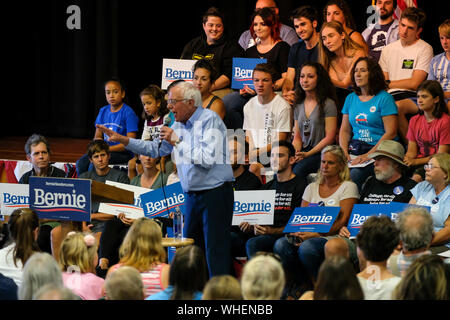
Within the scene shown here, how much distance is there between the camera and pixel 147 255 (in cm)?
422

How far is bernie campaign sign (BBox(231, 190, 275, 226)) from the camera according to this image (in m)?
5.67

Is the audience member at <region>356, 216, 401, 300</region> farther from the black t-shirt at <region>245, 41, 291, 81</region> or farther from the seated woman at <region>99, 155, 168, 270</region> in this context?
the black t-shirt at <region>245, 41, 291, 81</region>

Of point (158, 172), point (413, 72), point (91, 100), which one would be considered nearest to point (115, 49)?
point (91, 100)

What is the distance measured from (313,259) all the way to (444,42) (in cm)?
231

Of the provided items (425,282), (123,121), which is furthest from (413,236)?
(123,121)

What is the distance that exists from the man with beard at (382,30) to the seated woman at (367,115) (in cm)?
79

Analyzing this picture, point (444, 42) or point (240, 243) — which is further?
point (444, 42)

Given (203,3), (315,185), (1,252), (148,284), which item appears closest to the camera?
(148,284)

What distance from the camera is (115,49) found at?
9.42 meters

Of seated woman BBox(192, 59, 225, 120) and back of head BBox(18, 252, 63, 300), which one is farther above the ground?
seated woman BBox(192, 59, 225, 120)

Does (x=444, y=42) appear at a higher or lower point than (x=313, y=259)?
higher

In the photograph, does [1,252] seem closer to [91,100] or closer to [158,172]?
[158,172]

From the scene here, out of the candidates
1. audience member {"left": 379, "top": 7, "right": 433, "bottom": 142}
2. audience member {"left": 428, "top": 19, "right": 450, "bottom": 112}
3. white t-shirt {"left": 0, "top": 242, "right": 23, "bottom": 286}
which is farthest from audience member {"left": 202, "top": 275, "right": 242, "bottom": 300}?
audience member {"left": 428, "top": 19, "right": 450, "bottom": 112}

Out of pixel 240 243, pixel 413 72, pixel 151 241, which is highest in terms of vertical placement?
pixel 413 72
